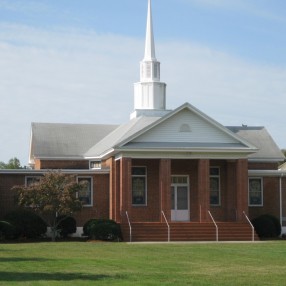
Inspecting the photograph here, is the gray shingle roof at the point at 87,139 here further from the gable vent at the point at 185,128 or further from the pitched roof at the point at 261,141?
the gable vent at the point at 185,128

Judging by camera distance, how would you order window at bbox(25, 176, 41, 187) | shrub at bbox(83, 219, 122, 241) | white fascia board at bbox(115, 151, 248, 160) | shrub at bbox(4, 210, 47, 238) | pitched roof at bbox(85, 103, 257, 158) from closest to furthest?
shrub at bbox(83, 219, 122, 241) → shrub at bbox(4, 210, 47, 238) → white fascia board at bbox(115, 151, 248, 160) → pitched roof at bbox(85, 103, 257, 158) → window at bbox(25, 176, 41, 187)

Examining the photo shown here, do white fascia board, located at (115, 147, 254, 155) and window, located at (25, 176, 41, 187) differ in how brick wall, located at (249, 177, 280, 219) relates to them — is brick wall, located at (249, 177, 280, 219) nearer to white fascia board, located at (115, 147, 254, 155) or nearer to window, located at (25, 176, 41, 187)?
white fascia board, located at (115, 147, 254, 155)

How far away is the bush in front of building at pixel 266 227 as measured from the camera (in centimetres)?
4206

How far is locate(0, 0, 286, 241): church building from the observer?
4056 centimetres

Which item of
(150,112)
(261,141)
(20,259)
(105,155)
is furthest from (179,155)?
(20,259)

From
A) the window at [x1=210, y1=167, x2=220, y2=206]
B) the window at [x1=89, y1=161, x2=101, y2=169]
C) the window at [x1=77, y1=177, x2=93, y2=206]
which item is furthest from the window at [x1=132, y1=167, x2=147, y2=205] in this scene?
the window at [x1=89, y1=161, x2=101, y2=169]

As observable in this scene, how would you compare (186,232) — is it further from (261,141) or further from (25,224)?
(261,141)

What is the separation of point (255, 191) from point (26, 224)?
14.6 metres

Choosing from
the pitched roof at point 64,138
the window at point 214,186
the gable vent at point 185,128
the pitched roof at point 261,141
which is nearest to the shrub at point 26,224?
the gable vent at point 185,128

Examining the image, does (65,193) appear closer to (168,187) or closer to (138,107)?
(168,187)

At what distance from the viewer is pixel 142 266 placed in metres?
21.5

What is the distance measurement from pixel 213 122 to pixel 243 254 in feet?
52.1

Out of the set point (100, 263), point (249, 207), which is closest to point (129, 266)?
point (100, 263)

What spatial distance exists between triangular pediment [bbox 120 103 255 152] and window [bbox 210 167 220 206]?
308 centimetres
